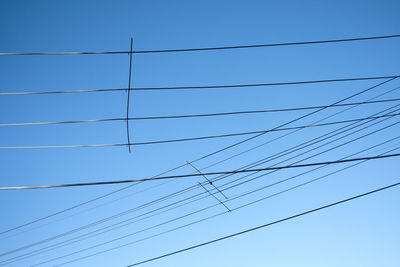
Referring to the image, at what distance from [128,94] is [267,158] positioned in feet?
13.0

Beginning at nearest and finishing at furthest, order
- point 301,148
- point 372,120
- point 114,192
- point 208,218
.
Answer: point 372,120 < point 301,148 < point 208,218 < point 114,192

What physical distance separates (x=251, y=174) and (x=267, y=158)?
0.71 metres

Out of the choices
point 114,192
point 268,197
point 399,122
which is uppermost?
point 114,192

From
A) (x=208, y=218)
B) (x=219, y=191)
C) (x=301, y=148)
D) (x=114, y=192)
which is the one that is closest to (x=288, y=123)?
(x=301, y=148)

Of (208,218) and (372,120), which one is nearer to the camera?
(372,120)

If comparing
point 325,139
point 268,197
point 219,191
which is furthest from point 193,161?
point 325,139

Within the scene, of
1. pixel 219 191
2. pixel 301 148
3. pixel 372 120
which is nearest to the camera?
pixel 372 120

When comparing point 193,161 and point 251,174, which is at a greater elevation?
point 193,161

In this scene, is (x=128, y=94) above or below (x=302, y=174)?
above

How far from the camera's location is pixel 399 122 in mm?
7379

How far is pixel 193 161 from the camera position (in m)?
8.48

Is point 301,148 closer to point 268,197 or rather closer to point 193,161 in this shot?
point 268,197

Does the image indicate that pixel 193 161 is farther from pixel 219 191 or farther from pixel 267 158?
pixel 267 158

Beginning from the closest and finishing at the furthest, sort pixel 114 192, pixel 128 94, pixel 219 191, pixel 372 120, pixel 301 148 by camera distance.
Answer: pixel 128 94 → pixel 372 120 → pixel 301 148 → pixel 219 191 → pixel 114 192
